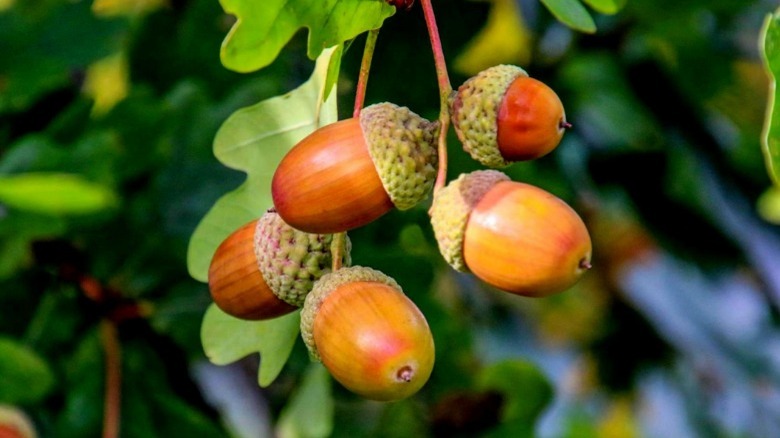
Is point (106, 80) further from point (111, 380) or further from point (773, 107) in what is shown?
point (773, 107)

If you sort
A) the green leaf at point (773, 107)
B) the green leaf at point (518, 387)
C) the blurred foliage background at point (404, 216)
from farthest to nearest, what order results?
1. the green leaf at point (518, 387)
2. the blurred foliage background at point (404, 216)
3. the green leaf at point (773, 107)

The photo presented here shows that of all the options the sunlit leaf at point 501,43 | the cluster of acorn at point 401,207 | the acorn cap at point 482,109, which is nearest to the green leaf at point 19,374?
the cluster of acorn at point 401,207

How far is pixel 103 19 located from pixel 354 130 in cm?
92

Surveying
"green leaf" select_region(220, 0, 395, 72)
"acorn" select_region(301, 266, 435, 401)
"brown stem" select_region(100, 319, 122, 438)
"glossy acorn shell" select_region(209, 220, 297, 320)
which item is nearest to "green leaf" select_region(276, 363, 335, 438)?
"brown stem" select_region(100, 319, 122, 438)

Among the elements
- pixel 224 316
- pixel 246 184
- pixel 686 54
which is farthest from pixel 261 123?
pixel 686 54

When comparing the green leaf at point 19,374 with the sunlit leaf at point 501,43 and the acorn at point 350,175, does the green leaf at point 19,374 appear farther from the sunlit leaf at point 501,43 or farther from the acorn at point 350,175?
the sunlit leaf at point 501,43

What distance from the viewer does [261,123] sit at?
1.11 meters

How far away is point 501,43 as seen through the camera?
2.20 m

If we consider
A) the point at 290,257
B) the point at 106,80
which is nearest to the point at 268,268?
the point at 290,257

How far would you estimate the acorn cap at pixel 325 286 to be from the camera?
2.94 feet

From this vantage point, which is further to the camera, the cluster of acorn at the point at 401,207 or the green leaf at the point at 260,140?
the green leaf at the point at 260,140

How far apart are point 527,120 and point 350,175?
0.15 m

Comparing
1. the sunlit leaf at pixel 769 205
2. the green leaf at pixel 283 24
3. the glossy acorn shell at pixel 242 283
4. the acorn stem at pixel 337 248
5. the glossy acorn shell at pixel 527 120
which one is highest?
the green leaf at pixel 283 24

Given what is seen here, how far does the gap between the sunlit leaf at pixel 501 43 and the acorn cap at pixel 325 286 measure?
1.08 m
